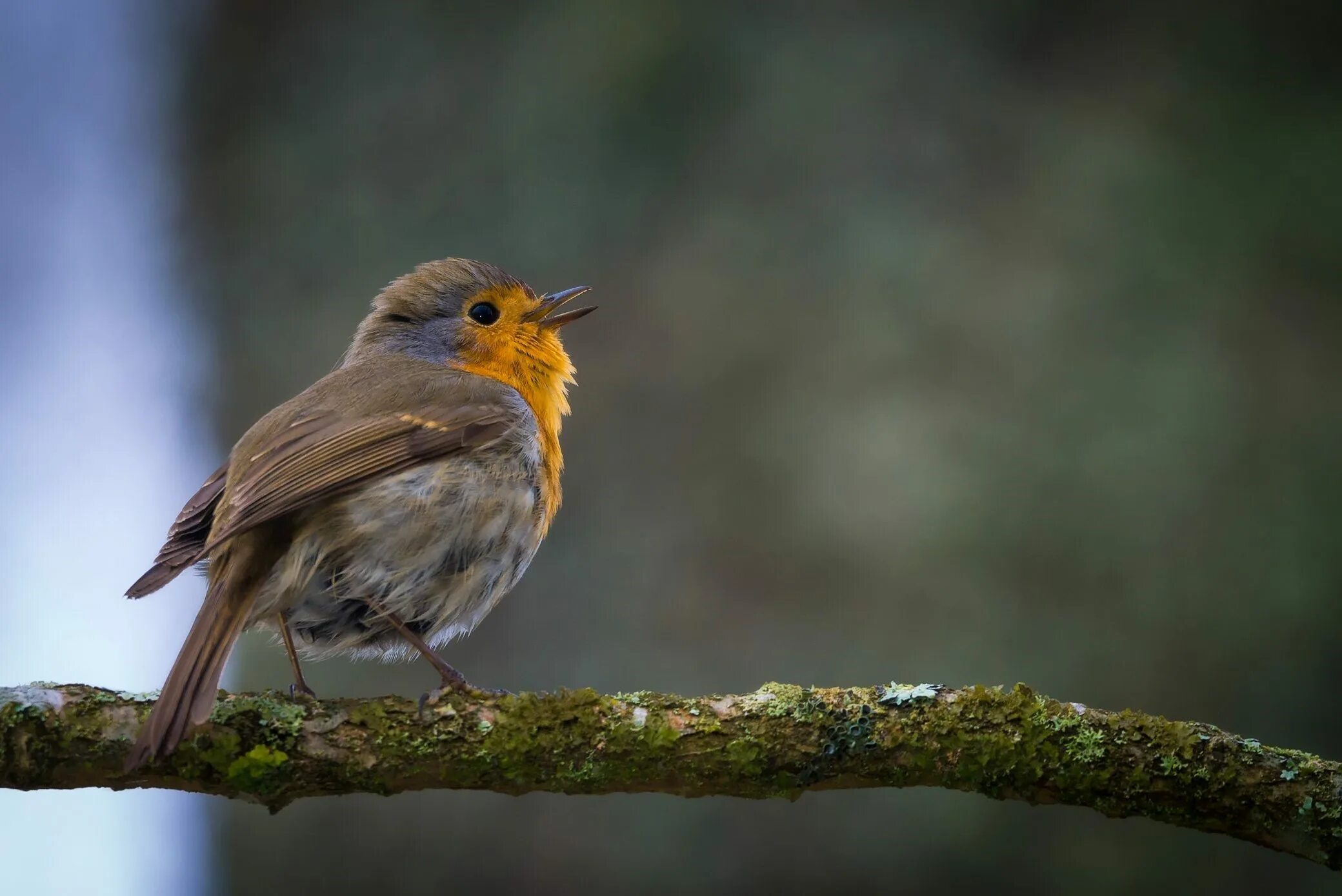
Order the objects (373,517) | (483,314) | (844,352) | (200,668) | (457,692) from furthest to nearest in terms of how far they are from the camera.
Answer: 1. (844,352)
2. (483,314)
3. (373,517)
4. (457,692)
5. (200,668)

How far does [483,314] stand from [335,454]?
3.18 feet

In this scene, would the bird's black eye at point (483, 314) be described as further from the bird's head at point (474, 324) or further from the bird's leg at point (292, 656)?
the bird's leg at point (292, 656)

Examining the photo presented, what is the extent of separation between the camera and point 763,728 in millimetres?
2152

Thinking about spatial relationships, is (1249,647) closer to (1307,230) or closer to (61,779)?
(1307,230)

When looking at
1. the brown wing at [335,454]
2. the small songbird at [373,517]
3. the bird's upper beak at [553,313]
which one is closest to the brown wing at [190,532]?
the small songbird at [373,517]

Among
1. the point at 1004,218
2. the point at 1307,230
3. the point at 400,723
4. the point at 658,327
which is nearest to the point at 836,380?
the point at 658,327

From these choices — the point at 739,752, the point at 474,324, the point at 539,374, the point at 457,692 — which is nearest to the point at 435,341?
the point at 474,324

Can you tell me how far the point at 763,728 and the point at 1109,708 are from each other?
203cm

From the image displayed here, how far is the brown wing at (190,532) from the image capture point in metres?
2.58

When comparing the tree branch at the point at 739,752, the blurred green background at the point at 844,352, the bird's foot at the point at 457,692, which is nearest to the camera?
the tree branch at the point at 739,752

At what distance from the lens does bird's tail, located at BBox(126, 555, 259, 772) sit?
6.37 feet

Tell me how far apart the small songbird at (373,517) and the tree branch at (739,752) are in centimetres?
16

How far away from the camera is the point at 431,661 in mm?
2625

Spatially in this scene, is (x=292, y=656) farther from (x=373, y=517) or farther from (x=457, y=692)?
(x=457, y=692)
